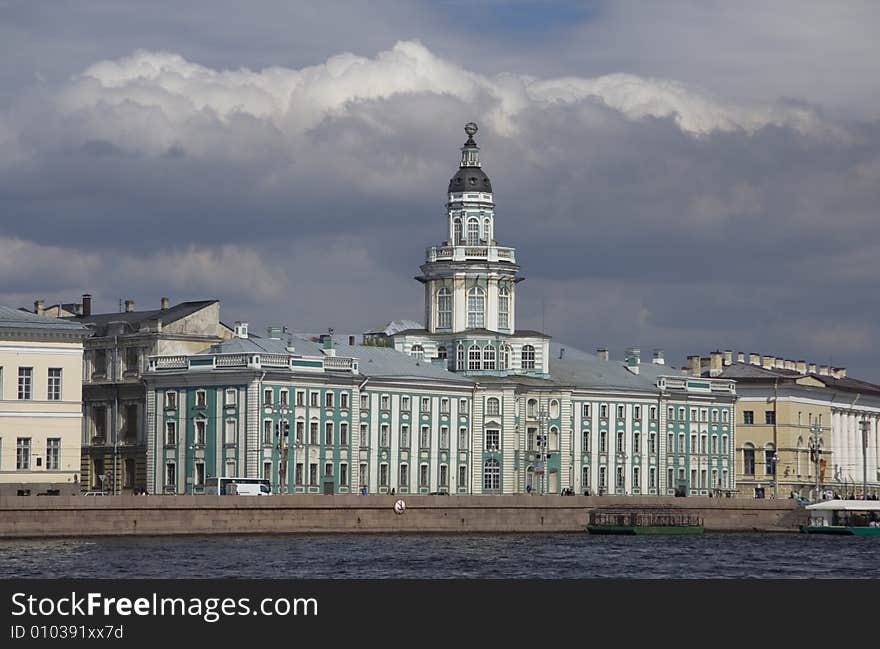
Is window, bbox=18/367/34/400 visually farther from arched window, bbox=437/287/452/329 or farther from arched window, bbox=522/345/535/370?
arched window, bbox=522/345/535/370

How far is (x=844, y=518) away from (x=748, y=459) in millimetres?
29221

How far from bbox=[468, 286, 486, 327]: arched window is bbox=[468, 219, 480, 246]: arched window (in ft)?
7.82

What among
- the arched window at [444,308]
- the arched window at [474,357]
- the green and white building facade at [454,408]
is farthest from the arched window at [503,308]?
the arched window at [474,357]

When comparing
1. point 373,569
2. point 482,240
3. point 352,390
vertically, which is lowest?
point 373,569

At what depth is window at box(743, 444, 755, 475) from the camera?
142875 mm

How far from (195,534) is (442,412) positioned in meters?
29.5

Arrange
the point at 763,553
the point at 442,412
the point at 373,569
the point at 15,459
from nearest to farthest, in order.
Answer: the point at 373,569 → the point at 763,553 → the point at 15,459 → the point at 442,412

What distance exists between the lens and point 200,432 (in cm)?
10775

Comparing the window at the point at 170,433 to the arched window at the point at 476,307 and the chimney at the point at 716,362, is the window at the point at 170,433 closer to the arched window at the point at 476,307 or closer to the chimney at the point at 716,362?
the arched window at the point at 476,307

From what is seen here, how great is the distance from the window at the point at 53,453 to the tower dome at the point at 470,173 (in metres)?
33.9

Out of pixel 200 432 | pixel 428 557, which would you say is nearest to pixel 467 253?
pixel 200 432
